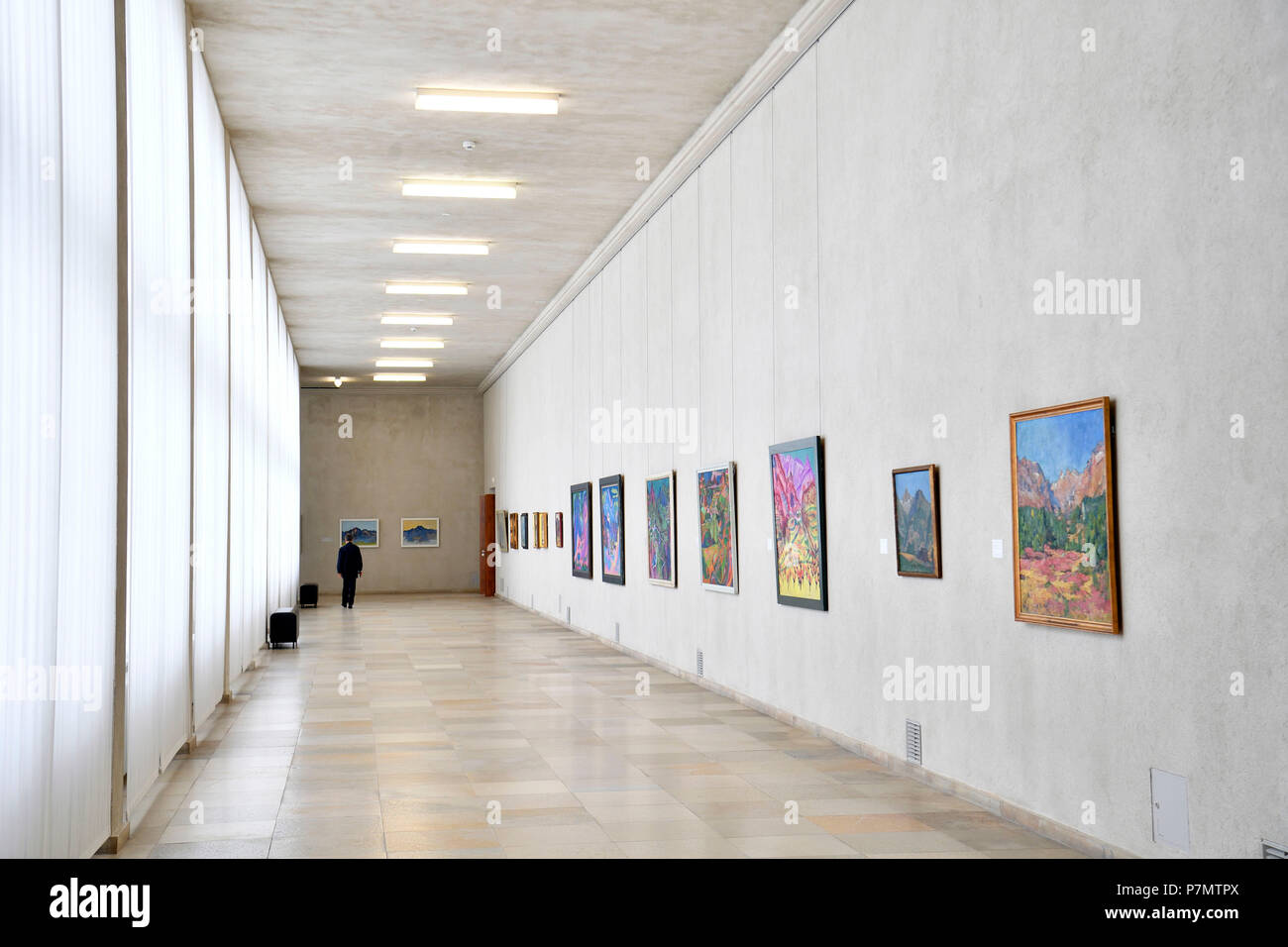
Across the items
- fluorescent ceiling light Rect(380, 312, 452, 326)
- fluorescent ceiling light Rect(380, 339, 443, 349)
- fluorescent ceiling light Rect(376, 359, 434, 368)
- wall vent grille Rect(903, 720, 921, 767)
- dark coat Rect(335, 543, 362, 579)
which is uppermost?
fluorescent ceiling light Rect(380, 312, 452, 326)

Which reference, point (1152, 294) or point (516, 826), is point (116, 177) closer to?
point (516, 826)

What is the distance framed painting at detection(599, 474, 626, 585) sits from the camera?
21.0 metres

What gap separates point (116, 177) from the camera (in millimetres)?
8250

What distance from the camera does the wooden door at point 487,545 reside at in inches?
1606

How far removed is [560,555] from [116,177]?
19724 mm

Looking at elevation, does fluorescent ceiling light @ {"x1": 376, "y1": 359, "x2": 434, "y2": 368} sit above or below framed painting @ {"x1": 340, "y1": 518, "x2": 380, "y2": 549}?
above

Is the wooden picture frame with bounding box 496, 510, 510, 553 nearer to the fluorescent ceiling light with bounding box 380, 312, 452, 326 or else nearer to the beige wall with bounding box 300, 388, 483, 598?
the beige wall with bounding box 300, 388, 483, 598

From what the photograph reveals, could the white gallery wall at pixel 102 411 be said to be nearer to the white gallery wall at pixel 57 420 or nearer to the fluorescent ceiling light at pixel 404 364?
the white gallery wall at pixel 57 420

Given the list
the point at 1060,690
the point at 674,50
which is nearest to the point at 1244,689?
the point at 1060,690

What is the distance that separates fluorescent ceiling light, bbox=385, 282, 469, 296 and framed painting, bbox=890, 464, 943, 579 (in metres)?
17.0

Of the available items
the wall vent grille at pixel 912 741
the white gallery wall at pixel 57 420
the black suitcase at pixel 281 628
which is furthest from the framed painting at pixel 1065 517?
the black suitcase at pixel 281 628

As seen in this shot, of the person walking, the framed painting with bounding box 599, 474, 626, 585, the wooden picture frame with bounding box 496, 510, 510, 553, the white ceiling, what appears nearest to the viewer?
the white ceiling

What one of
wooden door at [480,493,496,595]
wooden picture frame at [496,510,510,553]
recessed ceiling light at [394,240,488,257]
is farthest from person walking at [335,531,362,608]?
recessed ceiling light at [394,240,488,257]

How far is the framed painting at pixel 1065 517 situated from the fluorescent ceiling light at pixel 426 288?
1889 cm
